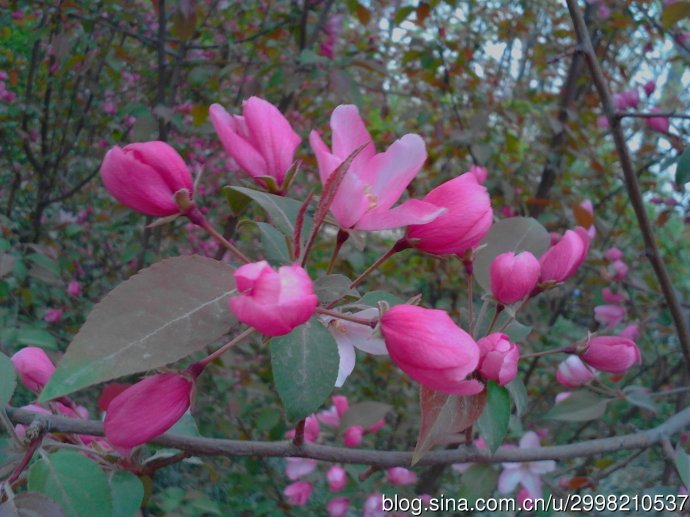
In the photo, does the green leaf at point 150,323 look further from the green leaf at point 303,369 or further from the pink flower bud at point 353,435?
the pink flower bud at point 353,435

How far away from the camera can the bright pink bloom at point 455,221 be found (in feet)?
2.11

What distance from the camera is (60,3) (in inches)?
88.4

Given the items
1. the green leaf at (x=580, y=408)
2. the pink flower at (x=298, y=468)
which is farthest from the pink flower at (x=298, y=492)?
the green leaf at (x=580, y=408)

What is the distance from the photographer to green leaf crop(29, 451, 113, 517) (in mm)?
662

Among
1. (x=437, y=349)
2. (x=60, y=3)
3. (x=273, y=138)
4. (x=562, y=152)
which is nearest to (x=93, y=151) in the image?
(x=60, y=3)

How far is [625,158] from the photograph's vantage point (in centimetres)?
114

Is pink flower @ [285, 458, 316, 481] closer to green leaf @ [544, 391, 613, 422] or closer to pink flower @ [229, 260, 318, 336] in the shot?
green leaf @ [544, 391, 613, 422]

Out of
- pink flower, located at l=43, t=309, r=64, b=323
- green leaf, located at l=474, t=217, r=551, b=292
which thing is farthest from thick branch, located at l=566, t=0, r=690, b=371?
pink flower, located at l=43, t=309, r=64, b=323

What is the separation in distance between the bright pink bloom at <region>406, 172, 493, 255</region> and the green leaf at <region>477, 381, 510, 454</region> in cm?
19

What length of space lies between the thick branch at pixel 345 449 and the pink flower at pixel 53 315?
6.05 ft

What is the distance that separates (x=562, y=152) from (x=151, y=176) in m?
2.50

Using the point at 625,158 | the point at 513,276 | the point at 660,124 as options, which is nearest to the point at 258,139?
the point at 513,276

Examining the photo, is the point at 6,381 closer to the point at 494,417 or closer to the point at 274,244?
the point at 274,244

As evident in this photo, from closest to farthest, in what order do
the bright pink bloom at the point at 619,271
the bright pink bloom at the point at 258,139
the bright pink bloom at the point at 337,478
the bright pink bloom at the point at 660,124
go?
1. the bright pink bloom at the point at 258,139
2. the bright pink bloom at the point at 337,478
3. the bright pink bloom at the point at 660,124
4. the bright pink bloom at the point at 619,271
